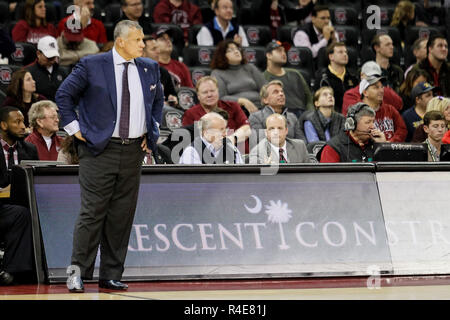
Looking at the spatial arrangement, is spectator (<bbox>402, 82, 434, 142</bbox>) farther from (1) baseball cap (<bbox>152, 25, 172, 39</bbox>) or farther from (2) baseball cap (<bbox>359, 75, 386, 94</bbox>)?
(1) baseball cap (<bbox>152, 25, 172, 39</bbox>)

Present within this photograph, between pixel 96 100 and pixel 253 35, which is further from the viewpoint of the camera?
pixel 253 35

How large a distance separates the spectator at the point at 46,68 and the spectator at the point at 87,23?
754mm

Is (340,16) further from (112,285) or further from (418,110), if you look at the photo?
(112,285)

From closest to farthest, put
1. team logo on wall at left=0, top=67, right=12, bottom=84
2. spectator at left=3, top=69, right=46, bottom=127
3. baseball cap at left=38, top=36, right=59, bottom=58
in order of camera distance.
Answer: spectator at left=3, top=69, right=46, bottom=127
baseball cap at left=38, top=36, right=59, bottom=58
team logo on wall at left=0, top=67, right=12, bottom=84

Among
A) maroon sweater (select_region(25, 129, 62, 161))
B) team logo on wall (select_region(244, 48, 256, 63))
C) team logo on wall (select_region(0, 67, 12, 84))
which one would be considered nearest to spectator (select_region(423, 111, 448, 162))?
team logo on wall (select_region(244, 48, 256, 63))

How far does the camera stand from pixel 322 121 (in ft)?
32.9

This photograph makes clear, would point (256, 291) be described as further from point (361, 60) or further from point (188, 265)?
point (361, 60)

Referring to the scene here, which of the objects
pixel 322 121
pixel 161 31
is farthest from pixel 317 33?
pixel 322 121

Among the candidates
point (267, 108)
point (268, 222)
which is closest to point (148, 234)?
point (268, 222)

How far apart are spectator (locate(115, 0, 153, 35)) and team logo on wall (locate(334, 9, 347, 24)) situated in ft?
10.8

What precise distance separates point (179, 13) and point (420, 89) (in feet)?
11.9

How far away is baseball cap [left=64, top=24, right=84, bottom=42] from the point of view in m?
10.7

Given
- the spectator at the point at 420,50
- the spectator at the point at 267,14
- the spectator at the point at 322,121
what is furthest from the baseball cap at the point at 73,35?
the spectator at the point at 420,50

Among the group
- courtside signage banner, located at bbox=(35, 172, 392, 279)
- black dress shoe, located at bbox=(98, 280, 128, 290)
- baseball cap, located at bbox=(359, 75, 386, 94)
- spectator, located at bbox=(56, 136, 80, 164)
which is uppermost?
baseball cap, located at bbox=(359, 75, 386, 94)
